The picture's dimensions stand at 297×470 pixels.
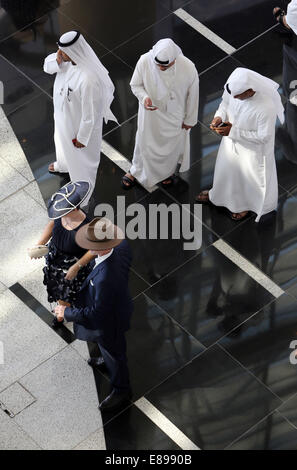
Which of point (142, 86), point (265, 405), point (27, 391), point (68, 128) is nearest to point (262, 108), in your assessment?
point (142, 86)

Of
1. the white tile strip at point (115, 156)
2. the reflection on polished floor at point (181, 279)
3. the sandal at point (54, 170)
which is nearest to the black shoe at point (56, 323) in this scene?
the reflection on polished floor at point (181, 279)

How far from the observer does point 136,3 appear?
971 centimetres

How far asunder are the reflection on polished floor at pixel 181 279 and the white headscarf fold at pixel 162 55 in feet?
3.77

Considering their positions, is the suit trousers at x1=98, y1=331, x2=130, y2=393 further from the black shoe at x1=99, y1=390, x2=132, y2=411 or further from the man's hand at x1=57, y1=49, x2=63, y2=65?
the man's hand at x1=57, y1=49, x2=63, y2=65

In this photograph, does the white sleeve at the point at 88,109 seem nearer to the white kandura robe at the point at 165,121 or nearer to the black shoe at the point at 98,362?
the white kandura robe at the point at 165,121

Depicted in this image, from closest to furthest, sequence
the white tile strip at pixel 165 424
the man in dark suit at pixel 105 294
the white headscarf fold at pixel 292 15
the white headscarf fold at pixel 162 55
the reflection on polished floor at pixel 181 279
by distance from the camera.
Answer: the man in dark suit at pixel 105 294
the white tile strip at pixel 165 424
the reflection on polished floor at pixel 181 279
the white headscarf fold at pixel 162 55
the white headscarf fold at pixel 292 15

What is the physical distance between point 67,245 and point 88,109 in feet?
4.68

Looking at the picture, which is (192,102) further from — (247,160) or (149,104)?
(247,160)

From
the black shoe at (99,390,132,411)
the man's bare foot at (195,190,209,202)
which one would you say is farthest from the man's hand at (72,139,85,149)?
the black shoe at (99,390,132,411)

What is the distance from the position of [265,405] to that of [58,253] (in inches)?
77.7

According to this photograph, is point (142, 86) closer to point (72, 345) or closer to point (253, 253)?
point (253, 253)

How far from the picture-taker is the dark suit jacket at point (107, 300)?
605 cm

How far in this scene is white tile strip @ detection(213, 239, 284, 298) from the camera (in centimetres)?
772

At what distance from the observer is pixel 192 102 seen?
765 centimetres
